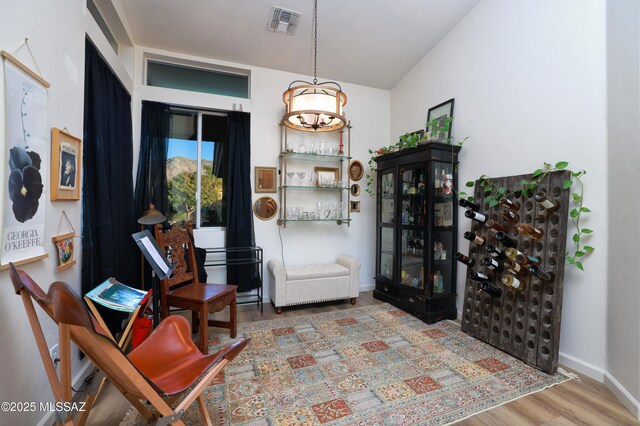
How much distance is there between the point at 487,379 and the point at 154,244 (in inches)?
105

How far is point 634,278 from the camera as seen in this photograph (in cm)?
170

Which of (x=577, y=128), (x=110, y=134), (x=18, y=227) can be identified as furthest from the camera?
(x=110, y=134)

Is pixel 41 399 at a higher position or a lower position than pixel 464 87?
lower

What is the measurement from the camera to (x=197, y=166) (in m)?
3.48

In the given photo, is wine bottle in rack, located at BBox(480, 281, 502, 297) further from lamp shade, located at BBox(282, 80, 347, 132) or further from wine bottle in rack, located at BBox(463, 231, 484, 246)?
Result: lamp shade, located at BBox(282, 80, 347, 132)

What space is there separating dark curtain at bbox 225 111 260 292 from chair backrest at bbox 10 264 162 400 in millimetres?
2328

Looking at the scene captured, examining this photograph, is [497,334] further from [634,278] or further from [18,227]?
[18,227]

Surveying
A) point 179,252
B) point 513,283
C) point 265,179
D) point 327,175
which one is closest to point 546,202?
point 513,283

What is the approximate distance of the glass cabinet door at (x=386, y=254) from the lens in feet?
11.7

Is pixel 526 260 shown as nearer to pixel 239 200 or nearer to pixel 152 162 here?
pixel 239 200

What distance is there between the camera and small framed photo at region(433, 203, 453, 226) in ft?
9.99

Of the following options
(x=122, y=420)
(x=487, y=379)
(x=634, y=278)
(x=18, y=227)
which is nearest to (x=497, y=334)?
(x=487, y=379)

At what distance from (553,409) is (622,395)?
483 mm

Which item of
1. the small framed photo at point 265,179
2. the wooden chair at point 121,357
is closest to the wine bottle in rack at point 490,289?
the wooden chair at point 121,357
